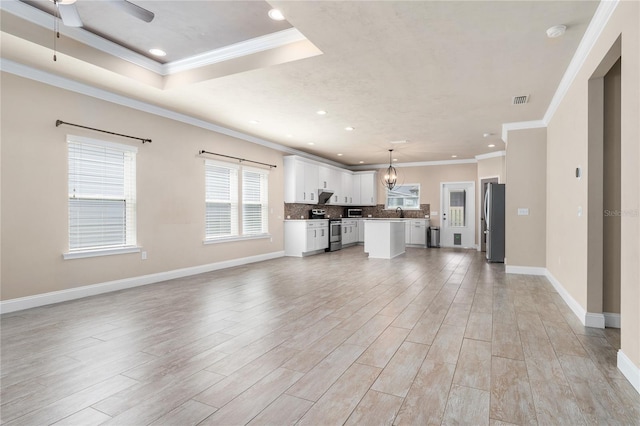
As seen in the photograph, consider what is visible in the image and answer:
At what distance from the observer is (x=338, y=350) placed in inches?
105

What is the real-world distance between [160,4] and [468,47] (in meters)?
2.97

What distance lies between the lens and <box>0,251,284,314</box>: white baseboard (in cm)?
374

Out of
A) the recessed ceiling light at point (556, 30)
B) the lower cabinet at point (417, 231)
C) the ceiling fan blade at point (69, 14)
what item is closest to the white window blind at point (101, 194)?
the ceiling fan blade at point (69, 14)

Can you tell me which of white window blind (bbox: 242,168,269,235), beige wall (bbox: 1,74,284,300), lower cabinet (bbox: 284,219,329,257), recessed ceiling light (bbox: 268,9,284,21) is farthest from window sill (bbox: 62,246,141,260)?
lower cabinet (bbox: 284,219,329,257)

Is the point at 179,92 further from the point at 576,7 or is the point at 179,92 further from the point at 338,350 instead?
the point at 576,7

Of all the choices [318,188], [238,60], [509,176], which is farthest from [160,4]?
[318,188]

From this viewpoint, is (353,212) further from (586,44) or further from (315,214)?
(586,44)

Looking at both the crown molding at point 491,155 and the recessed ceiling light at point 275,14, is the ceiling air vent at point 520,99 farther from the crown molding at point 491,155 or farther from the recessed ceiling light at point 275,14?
the crown molding at point 491,155

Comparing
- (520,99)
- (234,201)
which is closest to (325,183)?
(234,201)

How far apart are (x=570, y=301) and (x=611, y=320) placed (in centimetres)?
67

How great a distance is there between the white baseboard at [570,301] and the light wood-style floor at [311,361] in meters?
0.07

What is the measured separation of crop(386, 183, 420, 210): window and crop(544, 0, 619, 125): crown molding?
6.27m

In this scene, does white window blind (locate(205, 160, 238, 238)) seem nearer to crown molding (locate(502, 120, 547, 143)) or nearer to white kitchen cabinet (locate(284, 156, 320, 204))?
white kitchen cabinet (locate(284, 156, 320, 204))

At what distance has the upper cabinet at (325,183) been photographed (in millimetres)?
8383
